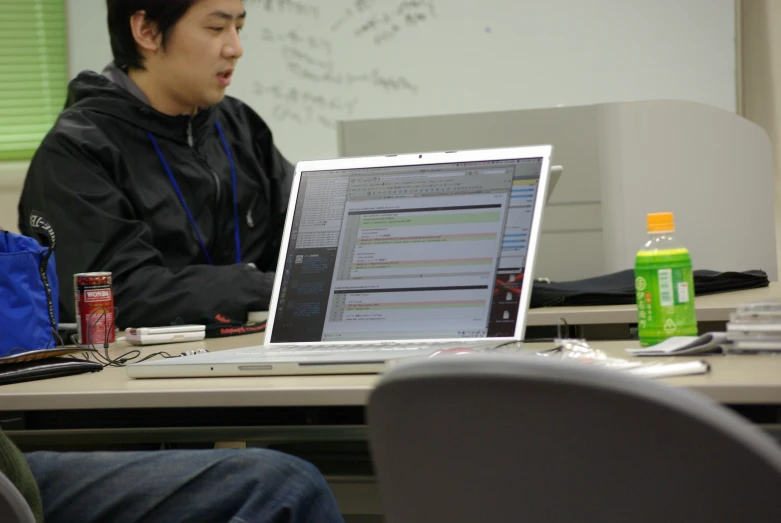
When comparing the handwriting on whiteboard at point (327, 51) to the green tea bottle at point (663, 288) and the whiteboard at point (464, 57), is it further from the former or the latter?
the green tea bottle at point (663, 288)

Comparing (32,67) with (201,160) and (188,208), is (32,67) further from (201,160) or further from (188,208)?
(188,208)

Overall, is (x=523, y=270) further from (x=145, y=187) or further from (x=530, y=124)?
(x=145, y=187)

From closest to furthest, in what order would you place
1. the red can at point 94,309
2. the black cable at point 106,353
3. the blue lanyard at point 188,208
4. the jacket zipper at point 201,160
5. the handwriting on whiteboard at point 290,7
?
the black cable at point 106,353 → the red can at point 94,309 → the blue lanyard at point 188,208 → the jacket zipper at point 201,160 → the handwriting on whiteboard at point 290,7

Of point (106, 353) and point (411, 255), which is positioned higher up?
point (411, 255)

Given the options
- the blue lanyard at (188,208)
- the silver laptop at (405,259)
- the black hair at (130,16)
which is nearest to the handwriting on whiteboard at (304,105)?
the blue lanyard at (188,208)

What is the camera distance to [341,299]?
1395 mm


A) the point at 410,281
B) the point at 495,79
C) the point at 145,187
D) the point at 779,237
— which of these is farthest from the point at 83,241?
the point at 779,237

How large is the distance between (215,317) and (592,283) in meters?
0.75

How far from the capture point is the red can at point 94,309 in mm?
1793

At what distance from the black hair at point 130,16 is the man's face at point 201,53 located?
0.02 meters

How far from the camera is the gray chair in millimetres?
552

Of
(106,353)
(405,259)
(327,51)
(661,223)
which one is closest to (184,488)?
(405,259)

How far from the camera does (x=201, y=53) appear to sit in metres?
2.43

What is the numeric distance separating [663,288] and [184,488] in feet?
2.08
